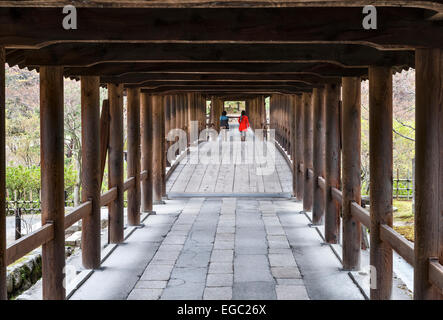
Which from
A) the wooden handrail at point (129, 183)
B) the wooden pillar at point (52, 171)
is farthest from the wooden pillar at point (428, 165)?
the wooden handrail at point (129, 183)

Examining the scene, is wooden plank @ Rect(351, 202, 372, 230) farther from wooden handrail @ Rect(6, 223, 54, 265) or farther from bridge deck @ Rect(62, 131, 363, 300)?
wooden handrail @ Rect(6, 223, 54, 265)

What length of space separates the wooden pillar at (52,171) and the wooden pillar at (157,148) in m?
5.87

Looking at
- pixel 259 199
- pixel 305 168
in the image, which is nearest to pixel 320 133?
pixel 305 168

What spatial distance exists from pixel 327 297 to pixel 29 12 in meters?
3.84

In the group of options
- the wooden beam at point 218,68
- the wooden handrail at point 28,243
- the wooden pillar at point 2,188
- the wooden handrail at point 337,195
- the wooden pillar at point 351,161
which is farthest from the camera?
the wooden handrail at point 337,195

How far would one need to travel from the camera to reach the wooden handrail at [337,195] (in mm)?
6818

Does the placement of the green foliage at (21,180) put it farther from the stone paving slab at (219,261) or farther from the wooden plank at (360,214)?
the wooden plank at (360,214)

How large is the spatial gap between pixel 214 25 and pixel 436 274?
2.18 metres

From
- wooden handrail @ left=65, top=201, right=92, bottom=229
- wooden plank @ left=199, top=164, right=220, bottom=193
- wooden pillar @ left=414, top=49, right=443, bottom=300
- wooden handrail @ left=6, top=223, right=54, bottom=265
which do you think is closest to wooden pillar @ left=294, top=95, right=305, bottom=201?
wooden plank @ left=199, top=164, right=220, bottom=193

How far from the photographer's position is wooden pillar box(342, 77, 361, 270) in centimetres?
614

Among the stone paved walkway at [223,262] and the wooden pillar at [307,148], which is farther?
the wooden pillar at [307,148]

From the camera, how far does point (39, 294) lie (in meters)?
5.64

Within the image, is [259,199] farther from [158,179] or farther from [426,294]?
[426,294]

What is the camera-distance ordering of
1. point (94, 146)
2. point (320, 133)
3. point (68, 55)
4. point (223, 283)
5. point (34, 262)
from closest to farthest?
1. point (68, 55)
2. point (223, 283)
3. point (94, 146)
4. point (320, 133)
5. point (34, 262)
